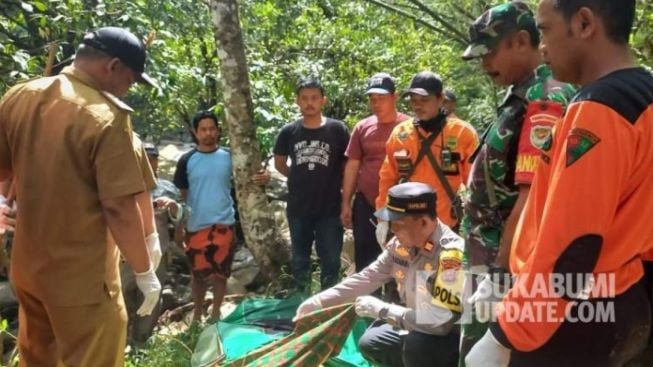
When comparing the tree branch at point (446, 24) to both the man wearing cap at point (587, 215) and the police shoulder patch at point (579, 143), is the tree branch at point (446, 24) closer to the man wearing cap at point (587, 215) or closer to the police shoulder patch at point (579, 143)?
the man wearing cap at point (587, 215)

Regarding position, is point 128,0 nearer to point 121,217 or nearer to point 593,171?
point 121,217

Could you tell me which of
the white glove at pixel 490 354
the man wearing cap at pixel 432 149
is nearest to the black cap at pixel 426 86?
the man wearing cap at pixel 432 149

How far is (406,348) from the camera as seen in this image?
3.03 meters

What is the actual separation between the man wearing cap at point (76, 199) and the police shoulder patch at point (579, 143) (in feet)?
5.55

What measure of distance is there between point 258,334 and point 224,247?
3.52 feet

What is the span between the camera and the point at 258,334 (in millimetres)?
3873

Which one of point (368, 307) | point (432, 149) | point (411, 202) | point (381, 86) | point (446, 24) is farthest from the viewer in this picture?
point (446, 24)

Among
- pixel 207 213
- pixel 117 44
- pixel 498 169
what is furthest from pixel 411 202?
pixel 207 213

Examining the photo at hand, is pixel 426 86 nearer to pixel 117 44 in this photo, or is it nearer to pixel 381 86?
pixel 381 86

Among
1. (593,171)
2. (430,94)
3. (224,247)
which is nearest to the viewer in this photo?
(593,171)

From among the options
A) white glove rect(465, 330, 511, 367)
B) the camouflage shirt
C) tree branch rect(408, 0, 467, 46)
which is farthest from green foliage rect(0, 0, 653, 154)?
white glove rect(465, 330, 511, 367)

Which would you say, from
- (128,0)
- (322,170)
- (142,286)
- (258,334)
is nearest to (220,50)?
(128,0)

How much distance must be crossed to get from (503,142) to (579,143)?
71cm

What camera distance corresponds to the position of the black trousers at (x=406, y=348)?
Result: 9.64ft
